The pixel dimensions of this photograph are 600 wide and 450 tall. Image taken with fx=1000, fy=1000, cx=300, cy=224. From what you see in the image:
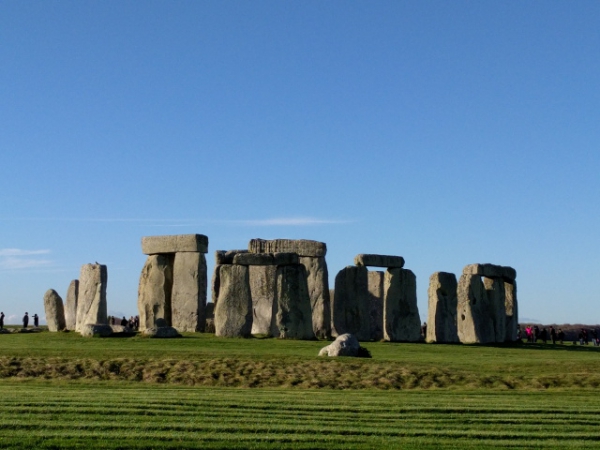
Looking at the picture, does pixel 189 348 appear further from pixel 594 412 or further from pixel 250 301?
pixel 594 412

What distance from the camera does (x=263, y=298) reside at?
3391 cm

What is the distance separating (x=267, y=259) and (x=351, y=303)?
4.36m

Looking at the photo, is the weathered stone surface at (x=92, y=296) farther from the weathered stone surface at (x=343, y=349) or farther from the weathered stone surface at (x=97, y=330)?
the weathered stone surface at (x=343, y=349)

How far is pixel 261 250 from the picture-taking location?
120 feet

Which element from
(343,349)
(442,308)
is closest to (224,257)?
(442,308)

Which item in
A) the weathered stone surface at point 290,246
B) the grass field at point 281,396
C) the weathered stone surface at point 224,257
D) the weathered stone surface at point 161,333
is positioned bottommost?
the grass field at point 281,396

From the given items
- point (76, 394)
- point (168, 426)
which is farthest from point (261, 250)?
point (168, 426)

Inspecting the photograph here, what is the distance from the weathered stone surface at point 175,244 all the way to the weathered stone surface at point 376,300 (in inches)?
307

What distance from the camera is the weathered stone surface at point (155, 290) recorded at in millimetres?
34688

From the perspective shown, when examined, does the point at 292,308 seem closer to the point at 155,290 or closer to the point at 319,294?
the point at 319,294

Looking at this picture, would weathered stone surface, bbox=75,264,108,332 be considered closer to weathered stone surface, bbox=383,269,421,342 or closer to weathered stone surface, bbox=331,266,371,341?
weathered stone surface, bbox=331,266,371,341

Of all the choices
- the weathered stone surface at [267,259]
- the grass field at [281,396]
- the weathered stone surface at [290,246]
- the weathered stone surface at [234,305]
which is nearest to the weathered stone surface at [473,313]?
the weathered stone surface at [290,246]

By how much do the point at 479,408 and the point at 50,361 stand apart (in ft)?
34.9

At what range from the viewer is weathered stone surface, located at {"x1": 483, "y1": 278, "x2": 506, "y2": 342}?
36438 millimetres
